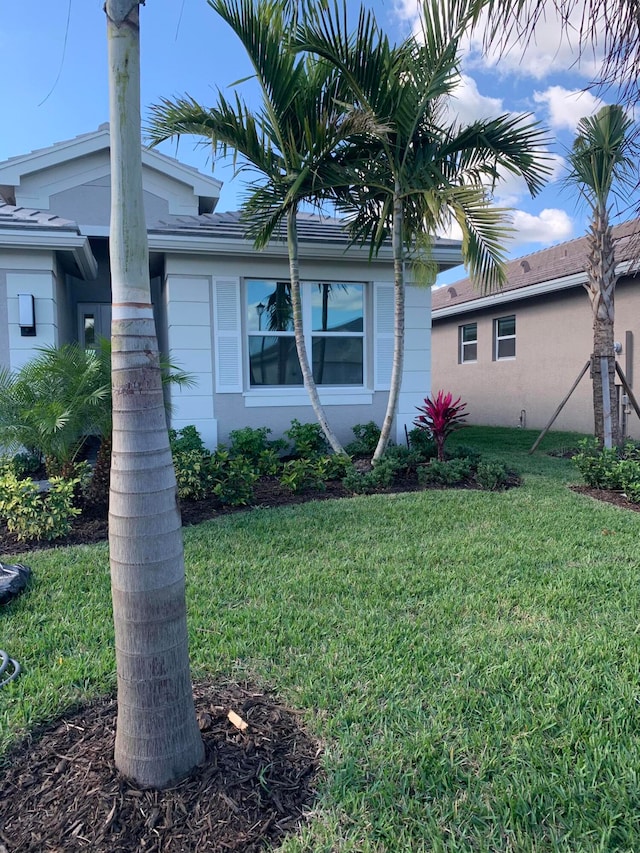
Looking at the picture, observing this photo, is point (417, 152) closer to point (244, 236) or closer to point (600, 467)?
point (244, 236)

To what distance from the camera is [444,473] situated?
23.2 ft

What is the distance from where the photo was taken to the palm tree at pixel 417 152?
237 inches

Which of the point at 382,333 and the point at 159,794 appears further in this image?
the point at 382,333

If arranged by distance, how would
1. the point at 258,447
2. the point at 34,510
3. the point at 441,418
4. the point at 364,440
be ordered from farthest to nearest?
the point at 364,440, the point at 258,447, the point at 441,418, the point at 34,510

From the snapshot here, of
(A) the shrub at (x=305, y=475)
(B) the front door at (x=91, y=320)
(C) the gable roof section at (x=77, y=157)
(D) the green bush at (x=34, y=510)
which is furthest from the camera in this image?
(B) the front door at (x=91, y=320)

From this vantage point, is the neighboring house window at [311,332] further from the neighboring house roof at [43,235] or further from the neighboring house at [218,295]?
the neighboring house roof at [43,235]

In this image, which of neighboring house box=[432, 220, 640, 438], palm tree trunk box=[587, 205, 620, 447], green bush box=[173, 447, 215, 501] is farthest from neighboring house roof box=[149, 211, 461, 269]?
green bush box=[173, 447, 215, 501]

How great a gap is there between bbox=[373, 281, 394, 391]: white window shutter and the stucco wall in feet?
17.6

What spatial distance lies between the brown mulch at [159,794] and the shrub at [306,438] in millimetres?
5809

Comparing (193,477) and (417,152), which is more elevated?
(417,152)

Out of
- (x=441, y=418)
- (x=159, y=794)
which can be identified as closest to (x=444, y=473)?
(x=441, y=418)

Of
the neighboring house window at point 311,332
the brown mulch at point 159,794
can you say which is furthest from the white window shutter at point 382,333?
the brown mulch at point 159,794

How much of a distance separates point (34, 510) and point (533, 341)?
11848mm

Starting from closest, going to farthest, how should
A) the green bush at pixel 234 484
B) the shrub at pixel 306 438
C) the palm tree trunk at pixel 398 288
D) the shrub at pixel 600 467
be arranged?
the green bush at pixel 234 484, the shrub at pixel 600 467, the palm tree trunk at pixel 398 288, the shrub at pixel 306 438
